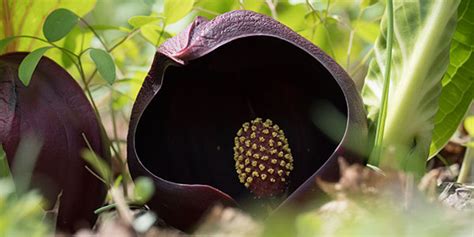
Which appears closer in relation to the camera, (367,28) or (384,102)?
(384,102)

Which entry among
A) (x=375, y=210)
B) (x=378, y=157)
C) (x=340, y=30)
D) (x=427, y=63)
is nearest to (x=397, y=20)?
(x=427, y=63)

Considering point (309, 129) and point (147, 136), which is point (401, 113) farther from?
point (147, 136)

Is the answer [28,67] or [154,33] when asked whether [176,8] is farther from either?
[28,67]

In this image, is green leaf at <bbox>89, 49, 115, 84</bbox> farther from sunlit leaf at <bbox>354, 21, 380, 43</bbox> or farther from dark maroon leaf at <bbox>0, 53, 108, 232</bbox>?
sunlit leaf at <bbox>354, 21, 380, 43</bbox>

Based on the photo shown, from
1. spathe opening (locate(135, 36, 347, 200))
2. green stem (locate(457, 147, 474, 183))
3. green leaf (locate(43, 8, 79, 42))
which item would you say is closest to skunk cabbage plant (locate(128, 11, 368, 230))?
spathe opening (locate(135, 36, 347, 200))

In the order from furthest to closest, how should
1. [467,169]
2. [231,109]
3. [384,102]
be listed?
[467,169] < [231,109] < [384,102]

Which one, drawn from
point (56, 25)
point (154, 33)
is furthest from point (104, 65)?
point (154, 33)

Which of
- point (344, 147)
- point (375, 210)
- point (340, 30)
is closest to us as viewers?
point (375, 210)
